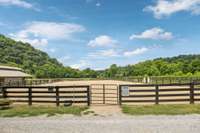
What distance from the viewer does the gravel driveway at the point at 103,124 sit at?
347 inches

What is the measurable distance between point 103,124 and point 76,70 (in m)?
114

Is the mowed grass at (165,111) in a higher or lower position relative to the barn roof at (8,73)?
lower

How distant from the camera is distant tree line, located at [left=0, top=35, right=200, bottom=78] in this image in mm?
98250

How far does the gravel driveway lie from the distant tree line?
63148mm

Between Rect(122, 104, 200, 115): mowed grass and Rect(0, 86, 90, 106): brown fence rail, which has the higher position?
Rect(0, 86, 90, 106): brown fence rail

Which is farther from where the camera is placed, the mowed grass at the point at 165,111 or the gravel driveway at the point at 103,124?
the mowed grass at the point at 165,111

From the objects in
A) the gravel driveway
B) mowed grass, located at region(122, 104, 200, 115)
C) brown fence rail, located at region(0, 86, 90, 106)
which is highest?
brown fence rail, located at region(0, 86, 90, 106)

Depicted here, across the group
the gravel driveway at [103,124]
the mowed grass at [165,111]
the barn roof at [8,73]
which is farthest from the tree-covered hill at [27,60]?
the gravel driveway at [103,124]

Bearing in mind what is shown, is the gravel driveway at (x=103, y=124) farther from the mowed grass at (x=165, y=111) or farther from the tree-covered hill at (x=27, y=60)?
the tree-covered hill at (x=27, y=60)

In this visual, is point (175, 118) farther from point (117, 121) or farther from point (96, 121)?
point (96, 121)

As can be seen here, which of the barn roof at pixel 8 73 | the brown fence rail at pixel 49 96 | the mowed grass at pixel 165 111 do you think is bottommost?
the mowed grass at pixel 165 111

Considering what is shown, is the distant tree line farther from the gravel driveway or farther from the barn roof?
the gravel driveway

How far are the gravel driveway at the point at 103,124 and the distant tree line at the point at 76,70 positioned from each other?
63148 millimetres

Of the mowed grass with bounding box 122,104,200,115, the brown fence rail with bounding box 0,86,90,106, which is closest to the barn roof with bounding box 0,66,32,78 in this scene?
the brown fence rail with bounding box 0,86,90,106
